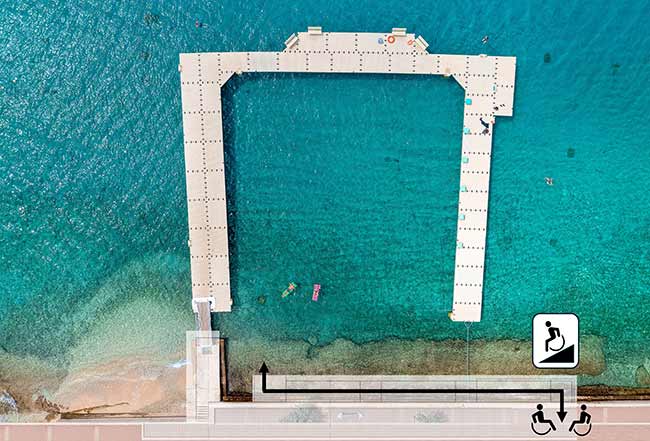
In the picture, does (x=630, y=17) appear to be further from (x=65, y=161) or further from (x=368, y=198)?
(x=65, y=161)

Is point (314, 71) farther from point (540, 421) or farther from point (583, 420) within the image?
point (583, 420)

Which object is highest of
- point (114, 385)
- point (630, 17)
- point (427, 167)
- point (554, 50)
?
point (630, 17)

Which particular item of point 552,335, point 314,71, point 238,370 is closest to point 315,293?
point 238,370

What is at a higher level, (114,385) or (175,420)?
(114,385)

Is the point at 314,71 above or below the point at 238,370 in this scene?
above

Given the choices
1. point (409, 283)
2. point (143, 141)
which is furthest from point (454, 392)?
point (143, 141)

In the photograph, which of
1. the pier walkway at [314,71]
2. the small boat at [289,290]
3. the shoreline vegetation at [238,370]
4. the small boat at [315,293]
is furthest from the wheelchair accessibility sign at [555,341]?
the small boat at [289,290]

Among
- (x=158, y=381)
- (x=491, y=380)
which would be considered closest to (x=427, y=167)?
(x=491, y=380)
